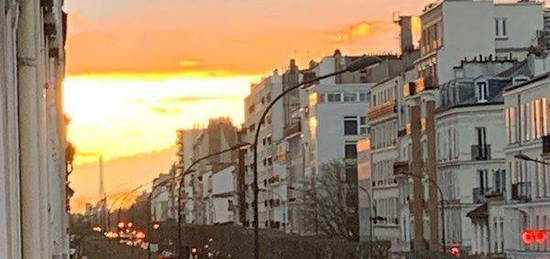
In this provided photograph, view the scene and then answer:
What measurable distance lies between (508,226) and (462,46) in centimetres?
2003

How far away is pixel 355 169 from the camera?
156m

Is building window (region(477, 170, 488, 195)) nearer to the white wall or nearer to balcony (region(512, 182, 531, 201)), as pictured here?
the white wall

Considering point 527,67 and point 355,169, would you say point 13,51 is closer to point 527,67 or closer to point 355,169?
point 527,67

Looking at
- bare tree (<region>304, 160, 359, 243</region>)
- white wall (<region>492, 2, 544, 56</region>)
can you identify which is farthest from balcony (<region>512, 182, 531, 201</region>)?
bare tree (<region>304, 160, 359, 243</region>)

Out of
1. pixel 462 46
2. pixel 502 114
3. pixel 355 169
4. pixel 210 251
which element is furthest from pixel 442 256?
pixel 210 251

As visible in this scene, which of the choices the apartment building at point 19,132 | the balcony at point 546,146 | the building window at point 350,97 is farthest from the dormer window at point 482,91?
the apartment building at point 19,132

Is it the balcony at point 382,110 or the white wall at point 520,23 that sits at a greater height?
the white wall at point 520,23

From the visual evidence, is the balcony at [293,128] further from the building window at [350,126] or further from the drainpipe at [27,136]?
the drainpipe at [27,136]

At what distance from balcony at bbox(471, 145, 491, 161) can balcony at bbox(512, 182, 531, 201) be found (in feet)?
46.2

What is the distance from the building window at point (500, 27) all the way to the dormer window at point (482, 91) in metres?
6.80

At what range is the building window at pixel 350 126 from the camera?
164375mm

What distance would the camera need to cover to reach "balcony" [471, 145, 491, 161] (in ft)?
347

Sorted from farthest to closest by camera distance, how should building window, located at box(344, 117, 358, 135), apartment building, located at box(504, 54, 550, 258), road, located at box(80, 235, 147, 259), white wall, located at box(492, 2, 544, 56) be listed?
building window, located at box(344, 117, 358, 135)
road, located at box(80, 235, 147, 259)
white wall, located at box(492, 2, 544, 56)
apartment building, located at box(504, 54, 550, 258)

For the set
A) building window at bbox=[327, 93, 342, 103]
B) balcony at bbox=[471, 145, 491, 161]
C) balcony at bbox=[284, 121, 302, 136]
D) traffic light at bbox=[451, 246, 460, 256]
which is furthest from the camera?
balcony at bbox=[284, 121, 302, 136]
